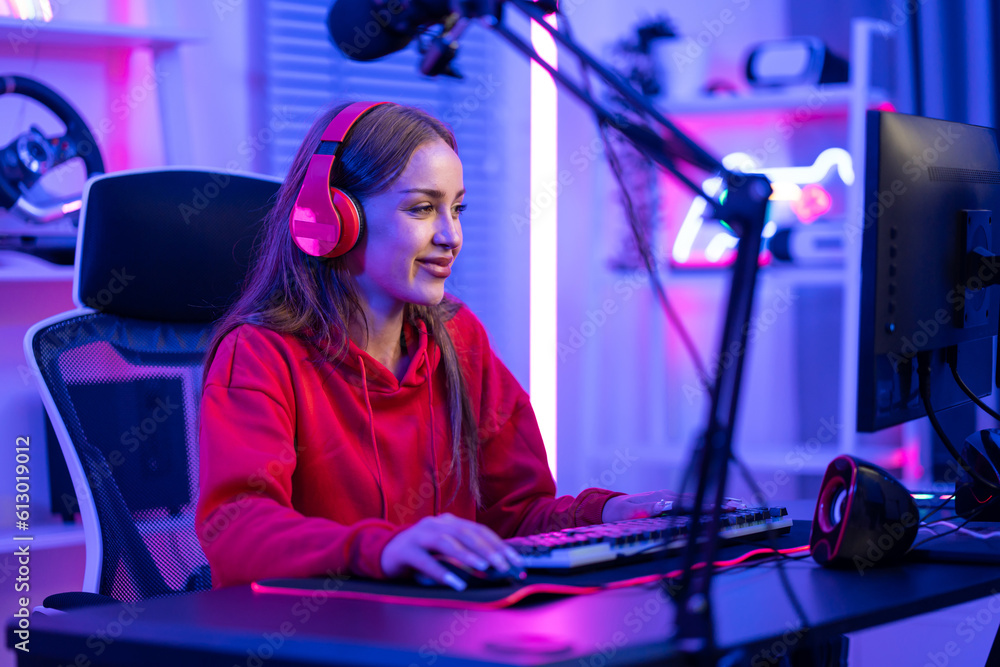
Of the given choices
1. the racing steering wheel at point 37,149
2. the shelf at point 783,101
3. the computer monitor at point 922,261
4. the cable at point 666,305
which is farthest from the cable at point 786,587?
the shelf at point 783,101

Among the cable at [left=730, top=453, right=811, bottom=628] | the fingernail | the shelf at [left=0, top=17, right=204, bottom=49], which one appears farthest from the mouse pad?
the shelf at [left=0, top=17, right=204, bottom=49]

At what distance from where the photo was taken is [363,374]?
1.26m

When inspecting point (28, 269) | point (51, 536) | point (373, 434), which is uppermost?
point (28, 269)

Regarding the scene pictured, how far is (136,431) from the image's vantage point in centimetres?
142

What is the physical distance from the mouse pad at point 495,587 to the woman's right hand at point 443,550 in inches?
0.6

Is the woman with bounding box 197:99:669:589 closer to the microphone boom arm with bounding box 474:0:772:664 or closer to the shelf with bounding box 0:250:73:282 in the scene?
the microphone boom arm with bounding box 474:0:772:664

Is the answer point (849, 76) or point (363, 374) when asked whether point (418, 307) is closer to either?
point (363, 374)

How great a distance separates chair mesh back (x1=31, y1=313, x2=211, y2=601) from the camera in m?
1.35

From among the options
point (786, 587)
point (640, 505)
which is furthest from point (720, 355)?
point (640, 505)

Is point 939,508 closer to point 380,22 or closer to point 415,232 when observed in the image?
point 415,232

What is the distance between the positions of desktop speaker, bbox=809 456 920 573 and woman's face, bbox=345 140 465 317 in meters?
0.55

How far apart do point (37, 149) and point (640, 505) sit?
56.5 inches

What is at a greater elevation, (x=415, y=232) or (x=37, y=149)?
(x=37, y=149)

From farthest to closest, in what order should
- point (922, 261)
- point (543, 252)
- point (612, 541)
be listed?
1. point (543, 252)
2. point (922, 261)
3. point (612, 541)
